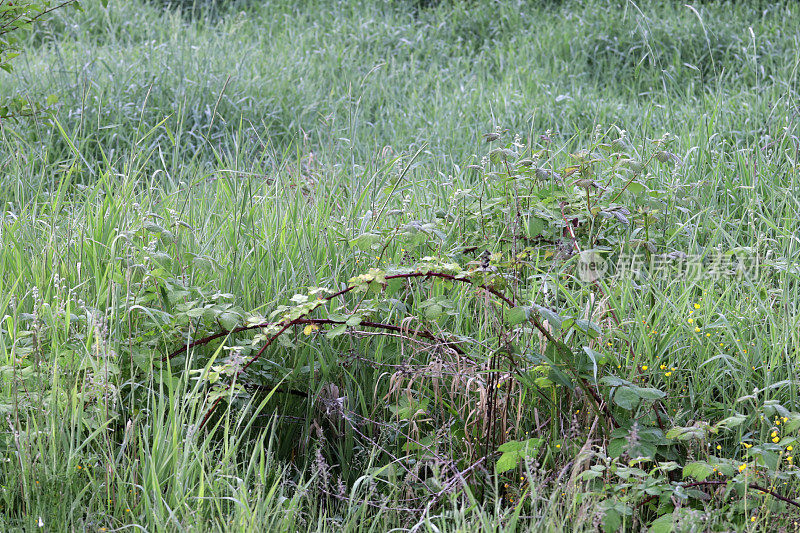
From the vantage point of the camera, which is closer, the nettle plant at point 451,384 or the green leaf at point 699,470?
the green leaf at point 699,470

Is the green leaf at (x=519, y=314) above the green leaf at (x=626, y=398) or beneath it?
above

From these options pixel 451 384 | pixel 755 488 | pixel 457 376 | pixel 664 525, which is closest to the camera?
pixel 664 525

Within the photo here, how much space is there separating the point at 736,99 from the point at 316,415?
3.73 meters

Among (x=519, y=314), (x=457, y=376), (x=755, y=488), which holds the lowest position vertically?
(x=755, y=488)

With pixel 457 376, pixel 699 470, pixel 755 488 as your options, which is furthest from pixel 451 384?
pixel 755 488

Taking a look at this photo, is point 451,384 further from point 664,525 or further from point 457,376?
point 664,525

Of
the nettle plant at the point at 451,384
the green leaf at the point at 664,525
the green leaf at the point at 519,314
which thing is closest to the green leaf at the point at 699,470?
the nettle plant at the point at 451,384

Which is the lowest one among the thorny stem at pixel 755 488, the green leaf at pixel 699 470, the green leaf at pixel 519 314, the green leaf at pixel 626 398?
the thorny stem at pixel 755 488

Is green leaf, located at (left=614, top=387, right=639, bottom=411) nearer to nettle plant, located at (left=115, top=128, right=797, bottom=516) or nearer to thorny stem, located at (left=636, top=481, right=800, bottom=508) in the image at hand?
nettle plant, located at (left=115, top=128, right=797, bottom=516)

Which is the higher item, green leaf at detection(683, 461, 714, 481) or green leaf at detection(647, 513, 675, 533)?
green leaf at detection(683, 461, 714, 481)

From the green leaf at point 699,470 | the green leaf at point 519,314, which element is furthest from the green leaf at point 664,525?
the green leaf at point 519,314

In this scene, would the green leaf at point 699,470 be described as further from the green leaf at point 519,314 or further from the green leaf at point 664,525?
the green leaf at point 519,314

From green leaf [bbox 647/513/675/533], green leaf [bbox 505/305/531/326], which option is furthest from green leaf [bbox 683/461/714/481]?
green leaf [bbox 505/305/531/326]

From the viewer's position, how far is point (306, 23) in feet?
23.8
